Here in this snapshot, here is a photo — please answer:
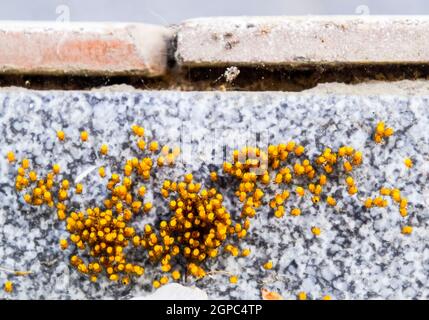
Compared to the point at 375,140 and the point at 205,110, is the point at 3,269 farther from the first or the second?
the point at 375,140

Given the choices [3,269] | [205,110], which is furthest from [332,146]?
[3,269]

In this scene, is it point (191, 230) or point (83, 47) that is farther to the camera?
point (83, 47)

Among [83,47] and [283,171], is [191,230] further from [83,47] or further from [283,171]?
[83,47]

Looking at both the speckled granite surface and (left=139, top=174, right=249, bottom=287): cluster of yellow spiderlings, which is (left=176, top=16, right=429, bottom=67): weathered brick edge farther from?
(left=139, top=174, right=249, bottom=287): cluster of yellow spiderlings

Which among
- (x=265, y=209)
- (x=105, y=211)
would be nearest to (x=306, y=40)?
(x=265, y=209)

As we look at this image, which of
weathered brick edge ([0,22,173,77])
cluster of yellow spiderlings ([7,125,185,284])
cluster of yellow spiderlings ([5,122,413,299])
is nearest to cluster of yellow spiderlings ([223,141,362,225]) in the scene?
cluster of yellow spiderlings ([5,122,413,299])
